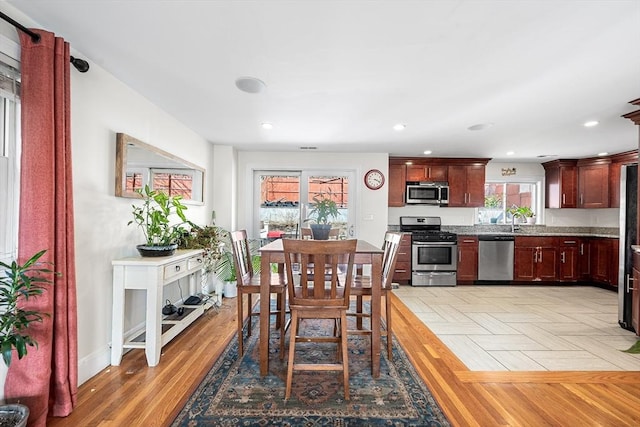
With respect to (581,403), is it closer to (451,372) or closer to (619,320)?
(451,372)

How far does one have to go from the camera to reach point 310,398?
191 cm

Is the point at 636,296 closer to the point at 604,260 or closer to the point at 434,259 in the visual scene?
the point at 434,259

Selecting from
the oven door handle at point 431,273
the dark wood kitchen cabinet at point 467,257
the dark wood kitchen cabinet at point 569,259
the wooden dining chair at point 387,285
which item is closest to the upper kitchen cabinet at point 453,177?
the dark wood kitchen cabinet at point 467,257

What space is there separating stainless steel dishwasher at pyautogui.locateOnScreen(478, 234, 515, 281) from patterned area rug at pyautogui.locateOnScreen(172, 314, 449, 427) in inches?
138

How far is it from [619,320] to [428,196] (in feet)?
9.53

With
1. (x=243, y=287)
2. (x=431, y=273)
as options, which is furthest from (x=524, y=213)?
(x=243, y=287)

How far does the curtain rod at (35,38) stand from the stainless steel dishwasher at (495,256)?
551 cm

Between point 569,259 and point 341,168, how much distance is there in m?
4.24

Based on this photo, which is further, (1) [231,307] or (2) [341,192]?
(2) [341,192]

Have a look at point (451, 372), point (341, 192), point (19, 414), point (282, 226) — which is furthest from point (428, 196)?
point (19, 414)

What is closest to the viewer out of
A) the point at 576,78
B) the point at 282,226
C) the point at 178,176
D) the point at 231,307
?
the point at 576,78

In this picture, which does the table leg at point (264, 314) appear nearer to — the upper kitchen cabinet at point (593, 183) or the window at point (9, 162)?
the window at point (9, 162)

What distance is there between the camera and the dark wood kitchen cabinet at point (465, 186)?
547 cm

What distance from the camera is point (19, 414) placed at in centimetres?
143
